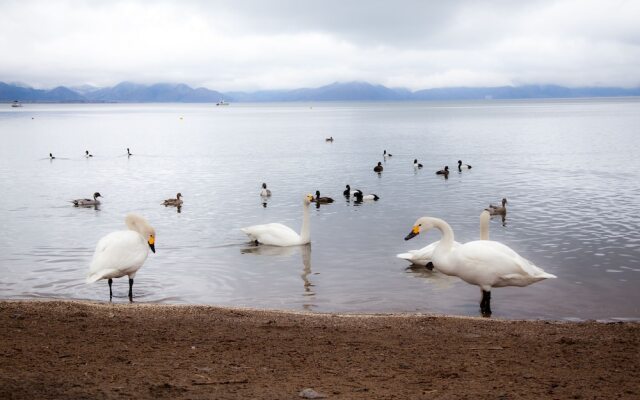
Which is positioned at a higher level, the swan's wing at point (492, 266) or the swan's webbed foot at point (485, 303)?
the swan's wing at point (492, 266)

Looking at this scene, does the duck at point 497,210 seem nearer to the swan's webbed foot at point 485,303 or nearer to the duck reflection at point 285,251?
the duck reflection at point 285,251

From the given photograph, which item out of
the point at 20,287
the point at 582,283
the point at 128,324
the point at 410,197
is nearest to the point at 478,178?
the point at 410,197

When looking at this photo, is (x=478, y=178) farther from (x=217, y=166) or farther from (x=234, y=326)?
(x=234, y=326)

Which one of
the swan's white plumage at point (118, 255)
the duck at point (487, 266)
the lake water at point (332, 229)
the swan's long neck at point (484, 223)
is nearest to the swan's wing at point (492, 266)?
the duck at point (487, 266)

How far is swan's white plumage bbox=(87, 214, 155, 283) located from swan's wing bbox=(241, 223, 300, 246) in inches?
272

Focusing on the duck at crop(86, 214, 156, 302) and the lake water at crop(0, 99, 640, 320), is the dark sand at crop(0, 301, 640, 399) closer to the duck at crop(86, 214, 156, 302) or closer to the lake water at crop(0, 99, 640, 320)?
the duck at crop(86, 214, 156, 302)

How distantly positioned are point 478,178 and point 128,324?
33325mm

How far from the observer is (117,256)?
13.6 m

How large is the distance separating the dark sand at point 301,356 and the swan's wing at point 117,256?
1915mm

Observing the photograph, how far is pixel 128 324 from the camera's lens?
10422mm

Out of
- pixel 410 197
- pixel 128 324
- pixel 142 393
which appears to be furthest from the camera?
pixel 410 197

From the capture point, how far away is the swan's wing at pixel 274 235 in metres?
20.8

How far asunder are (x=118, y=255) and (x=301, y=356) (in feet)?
20.8

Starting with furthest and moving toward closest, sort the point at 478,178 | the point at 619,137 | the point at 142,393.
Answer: the point at 619,137, the point at 478,178, the point at 142,393
